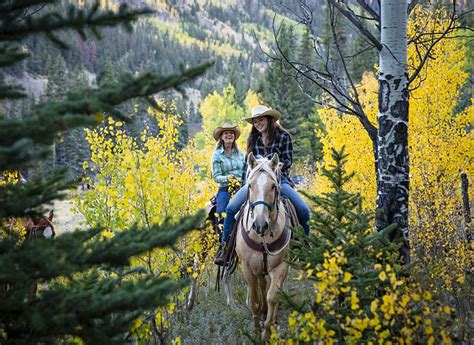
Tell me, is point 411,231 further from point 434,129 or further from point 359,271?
point 359,271

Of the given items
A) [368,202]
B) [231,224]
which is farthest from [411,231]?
[231,224]

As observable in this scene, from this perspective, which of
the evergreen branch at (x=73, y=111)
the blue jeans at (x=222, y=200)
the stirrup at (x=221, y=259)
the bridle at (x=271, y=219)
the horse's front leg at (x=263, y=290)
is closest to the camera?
the evergreen branch at (x=73, y=111)

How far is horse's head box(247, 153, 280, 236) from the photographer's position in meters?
4.75

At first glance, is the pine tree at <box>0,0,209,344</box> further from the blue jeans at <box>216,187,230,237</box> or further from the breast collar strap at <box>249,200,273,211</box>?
the blue jeans at <box>216,187,230,237</box>

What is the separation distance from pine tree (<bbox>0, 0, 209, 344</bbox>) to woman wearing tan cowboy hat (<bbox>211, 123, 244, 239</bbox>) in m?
5.54

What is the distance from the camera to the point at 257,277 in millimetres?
5641

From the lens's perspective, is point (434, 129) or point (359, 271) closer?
point (359, 271)

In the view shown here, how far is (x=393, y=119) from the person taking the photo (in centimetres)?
412

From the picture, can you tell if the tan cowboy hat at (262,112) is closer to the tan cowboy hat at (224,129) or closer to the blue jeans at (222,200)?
the tan cowboy hat at (224,129)

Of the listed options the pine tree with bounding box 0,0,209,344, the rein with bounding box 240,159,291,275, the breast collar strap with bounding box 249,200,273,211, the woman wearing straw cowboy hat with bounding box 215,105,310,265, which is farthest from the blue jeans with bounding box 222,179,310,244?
the pine tree with bounding box 0,0,209,344

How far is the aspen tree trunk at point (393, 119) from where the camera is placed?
13.2 feet

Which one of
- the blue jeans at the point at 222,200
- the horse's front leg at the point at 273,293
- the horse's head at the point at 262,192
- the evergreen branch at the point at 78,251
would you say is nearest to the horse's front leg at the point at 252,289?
the horse's front leg at the point at 273,293

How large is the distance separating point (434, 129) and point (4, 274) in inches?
422

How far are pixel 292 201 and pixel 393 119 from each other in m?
2.48
